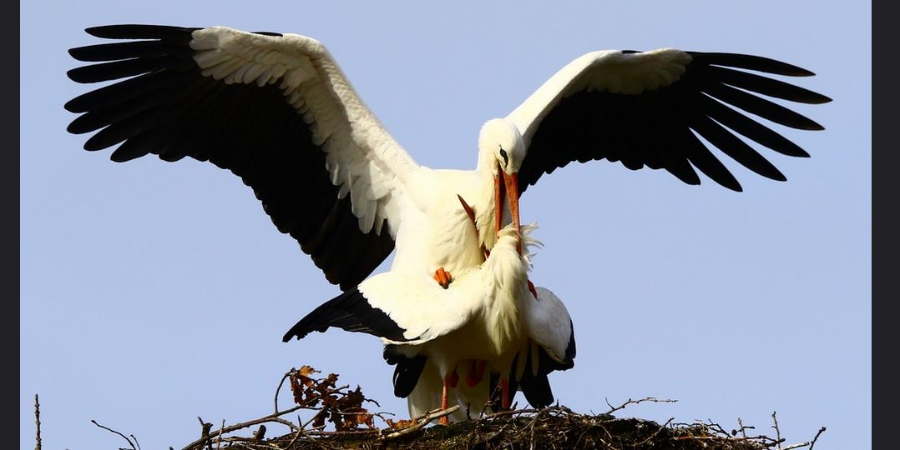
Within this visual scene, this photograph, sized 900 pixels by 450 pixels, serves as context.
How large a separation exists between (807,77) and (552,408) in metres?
3.75

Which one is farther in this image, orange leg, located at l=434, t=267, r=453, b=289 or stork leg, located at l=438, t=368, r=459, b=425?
orange leg, located at l=434, t=267, r=453, b=289

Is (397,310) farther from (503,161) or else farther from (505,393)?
(503,161)

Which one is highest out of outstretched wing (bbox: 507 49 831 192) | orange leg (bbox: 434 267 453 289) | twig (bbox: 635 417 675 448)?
outstretched wing (bbox: 507 49 831 192)

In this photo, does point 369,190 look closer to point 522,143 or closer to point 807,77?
point 522,143

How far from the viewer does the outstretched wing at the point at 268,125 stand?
1055 centimetres

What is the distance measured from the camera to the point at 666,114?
1190cm

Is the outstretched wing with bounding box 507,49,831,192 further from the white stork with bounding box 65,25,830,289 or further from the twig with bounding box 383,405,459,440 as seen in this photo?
the twig with bounding box 383,405,459,440

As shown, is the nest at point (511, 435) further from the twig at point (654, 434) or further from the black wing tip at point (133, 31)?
the black wing tip at point (133, 31)

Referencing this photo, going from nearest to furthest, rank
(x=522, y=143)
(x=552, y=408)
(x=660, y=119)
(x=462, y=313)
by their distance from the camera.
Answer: (x=552, y=408)
(x=462, y=313)
(x=522, y=143)
(x=660, y=119)

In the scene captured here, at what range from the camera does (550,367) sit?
10.1 meters

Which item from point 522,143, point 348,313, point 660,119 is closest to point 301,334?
point 348,313

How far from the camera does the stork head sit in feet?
32.8

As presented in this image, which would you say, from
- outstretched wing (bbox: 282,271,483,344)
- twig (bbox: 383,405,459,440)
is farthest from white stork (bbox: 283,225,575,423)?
twig (bbox: 383,405,459,440)

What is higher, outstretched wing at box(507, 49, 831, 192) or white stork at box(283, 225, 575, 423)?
outstretched wing at box(507, 49, 831, 192)
